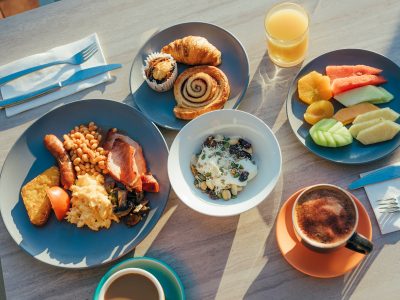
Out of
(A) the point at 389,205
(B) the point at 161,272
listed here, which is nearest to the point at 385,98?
(A) the point at 389,205

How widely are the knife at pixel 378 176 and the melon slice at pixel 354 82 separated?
0.85 feet

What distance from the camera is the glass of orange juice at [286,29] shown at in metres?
1.44

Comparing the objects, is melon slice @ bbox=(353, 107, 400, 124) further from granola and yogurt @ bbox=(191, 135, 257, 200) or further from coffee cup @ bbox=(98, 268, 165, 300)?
coffee cup @ bbox=(98, 268, 165, 300)

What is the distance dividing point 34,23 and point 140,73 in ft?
1.58

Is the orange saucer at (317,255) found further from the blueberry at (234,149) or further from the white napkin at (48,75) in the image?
the white napkin at (48,75)

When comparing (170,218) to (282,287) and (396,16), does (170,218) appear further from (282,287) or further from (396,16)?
(396,16)

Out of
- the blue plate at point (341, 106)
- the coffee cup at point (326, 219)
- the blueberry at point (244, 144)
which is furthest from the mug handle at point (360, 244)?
the blueberry at point (244, 144)

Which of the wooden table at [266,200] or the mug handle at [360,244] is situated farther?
the wooden table at [266,200]

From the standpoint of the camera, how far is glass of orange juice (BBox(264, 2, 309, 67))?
56.7 inches

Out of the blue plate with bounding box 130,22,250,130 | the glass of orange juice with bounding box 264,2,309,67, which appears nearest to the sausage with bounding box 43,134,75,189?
the blue plate with bounding box 130,22,250,130

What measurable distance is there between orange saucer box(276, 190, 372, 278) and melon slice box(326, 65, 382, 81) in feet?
1.31

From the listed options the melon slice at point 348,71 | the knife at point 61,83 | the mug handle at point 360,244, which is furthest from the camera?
the knife at point 61,83

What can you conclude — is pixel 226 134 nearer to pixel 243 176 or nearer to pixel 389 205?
pixel 243 176

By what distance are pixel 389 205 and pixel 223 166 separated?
1.51 ft
